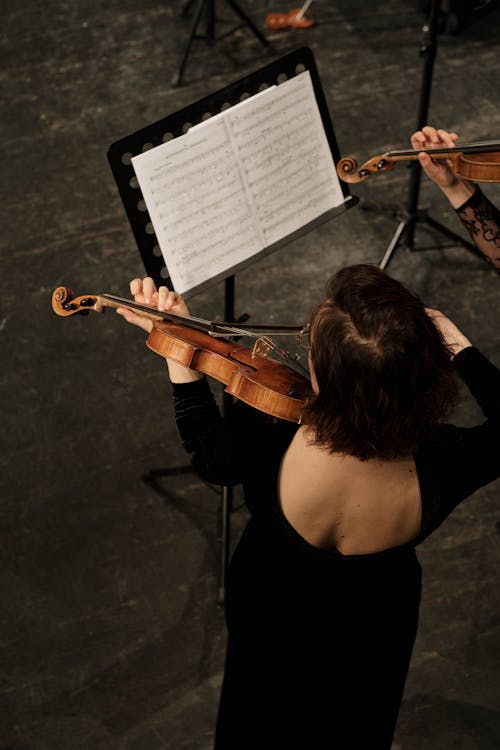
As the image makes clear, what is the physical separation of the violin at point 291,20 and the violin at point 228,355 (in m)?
3.08

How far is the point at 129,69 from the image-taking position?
14.9 ft

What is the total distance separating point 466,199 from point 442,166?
0.35ft

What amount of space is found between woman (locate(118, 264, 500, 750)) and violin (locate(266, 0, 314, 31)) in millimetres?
3127

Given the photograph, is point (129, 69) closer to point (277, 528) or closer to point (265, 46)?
point (265, 46)

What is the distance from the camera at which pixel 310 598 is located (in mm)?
1850

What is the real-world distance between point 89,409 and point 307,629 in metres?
1.69

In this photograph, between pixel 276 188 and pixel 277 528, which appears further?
pixel 276 188

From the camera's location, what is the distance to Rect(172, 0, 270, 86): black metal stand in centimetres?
438

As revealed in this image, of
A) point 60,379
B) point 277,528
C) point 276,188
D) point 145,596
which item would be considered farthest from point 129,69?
point 277,528

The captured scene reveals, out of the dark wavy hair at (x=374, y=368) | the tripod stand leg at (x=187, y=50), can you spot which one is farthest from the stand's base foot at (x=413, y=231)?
the dark wavy hair at (x=374, y=368)

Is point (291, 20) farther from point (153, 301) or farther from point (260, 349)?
point (260, 349)

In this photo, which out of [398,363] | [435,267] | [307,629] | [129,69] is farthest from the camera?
[129,69]

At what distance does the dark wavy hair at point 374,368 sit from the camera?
148 centimetres

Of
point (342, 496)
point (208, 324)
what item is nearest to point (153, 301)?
point (208, 324)
